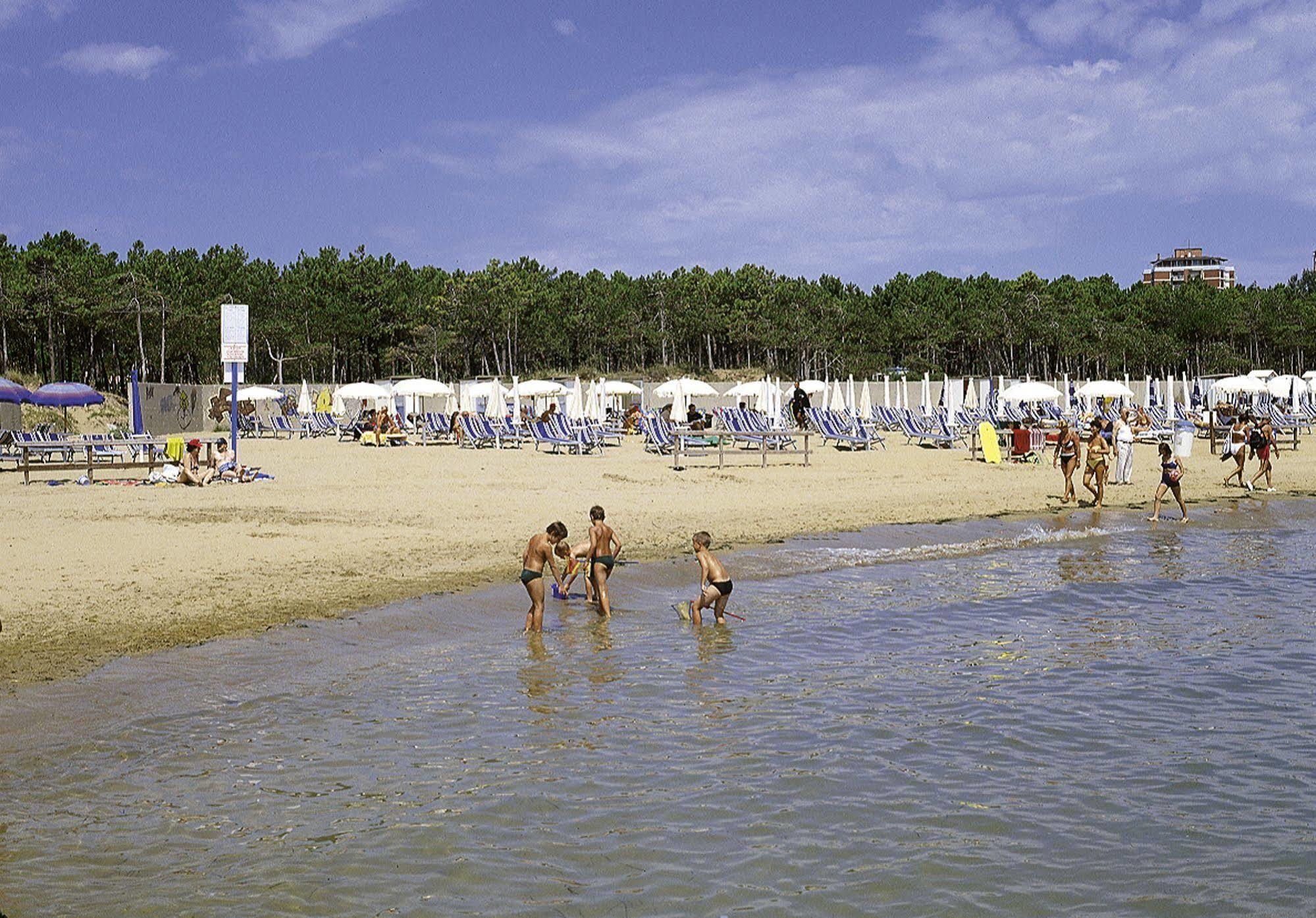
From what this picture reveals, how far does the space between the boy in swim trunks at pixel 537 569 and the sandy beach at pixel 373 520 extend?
484 mm

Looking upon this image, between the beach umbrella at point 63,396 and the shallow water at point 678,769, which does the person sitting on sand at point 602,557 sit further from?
the beach umbrella at point 63,396

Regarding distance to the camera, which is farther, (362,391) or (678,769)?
(362,391)

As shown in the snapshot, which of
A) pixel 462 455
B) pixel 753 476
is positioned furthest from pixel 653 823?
pixel 462 455

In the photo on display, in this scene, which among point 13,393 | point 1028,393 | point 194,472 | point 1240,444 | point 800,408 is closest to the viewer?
point 194,472

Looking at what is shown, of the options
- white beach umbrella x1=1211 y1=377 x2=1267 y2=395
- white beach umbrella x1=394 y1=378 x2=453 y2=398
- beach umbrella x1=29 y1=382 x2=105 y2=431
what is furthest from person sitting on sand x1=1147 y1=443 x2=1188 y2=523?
white beach umbrella x1=1211 y1=377 x2=1267 y2=395

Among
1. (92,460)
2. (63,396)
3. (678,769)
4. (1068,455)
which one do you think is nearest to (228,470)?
(92,460)

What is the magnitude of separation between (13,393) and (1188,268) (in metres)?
162

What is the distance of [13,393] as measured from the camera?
21.7 m

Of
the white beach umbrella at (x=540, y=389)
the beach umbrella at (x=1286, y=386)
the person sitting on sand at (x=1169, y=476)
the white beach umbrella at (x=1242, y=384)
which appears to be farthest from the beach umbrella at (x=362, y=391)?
the beach umbrella at (x=1286, y=386)

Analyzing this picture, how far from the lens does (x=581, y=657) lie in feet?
27.3

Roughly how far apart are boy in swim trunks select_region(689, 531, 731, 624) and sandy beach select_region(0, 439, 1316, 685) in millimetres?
1453

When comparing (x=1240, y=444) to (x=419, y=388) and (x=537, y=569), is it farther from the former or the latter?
(x=419, y=388)

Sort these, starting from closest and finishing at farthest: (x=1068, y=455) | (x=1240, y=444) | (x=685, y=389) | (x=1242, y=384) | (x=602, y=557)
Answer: (x=602, y=557)
(x=1068, y=455)
(x=1240, y=444)
(x=685, y=389)
(x=1242, y=384)

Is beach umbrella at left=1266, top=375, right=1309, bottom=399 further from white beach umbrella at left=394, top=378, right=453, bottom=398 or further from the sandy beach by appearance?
white beach umbrella at left=394, top=378, right=453, bottom=398
